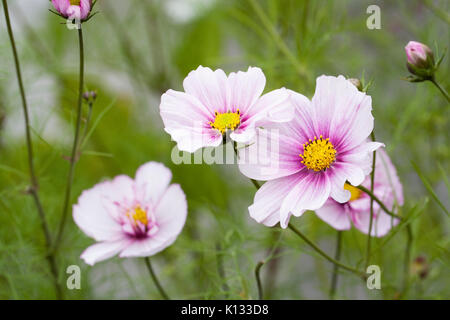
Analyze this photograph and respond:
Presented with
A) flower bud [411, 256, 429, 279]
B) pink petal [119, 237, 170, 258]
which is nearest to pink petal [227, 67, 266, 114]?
pink petal [119, 237, 170, 258]

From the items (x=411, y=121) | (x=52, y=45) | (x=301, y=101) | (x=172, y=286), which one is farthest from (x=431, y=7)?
(x=52, y=45)

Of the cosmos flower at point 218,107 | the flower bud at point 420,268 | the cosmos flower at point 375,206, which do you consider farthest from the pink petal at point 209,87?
the flower bud at point 420,268

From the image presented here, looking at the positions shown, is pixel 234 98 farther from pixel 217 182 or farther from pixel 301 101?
pixel 217 182

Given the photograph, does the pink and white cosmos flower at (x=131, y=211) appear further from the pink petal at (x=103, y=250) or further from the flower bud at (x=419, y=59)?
the flower bud at (x=419, y=59)

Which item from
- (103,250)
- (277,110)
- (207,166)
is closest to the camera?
(277,110)

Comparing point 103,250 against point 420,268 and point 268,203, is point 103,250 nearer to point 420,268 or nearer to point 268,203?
point 268,203

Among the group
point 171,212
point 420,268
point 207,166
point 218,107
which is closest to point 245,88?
point 218,107
